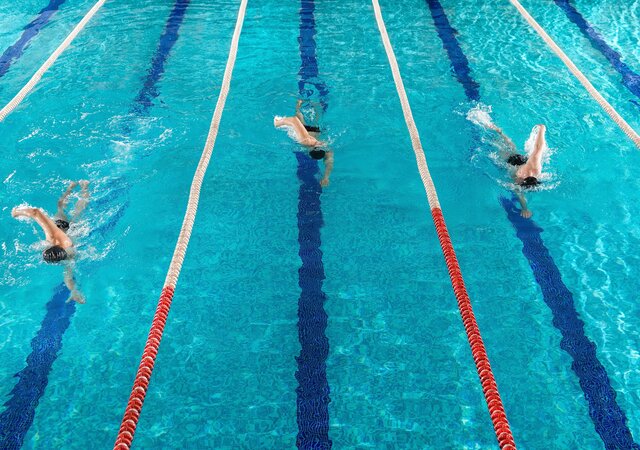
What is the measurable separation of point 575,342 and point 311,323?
1547mm

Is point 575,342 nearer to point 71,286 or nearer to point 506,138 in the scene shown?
point 506,138

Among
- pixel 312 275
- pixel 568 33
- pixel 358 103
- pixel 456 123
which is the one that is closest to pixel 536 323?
pixel 312 275

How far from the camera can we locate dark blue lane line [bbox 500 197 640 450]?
2857 mm

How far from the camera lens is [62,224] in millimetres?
3994

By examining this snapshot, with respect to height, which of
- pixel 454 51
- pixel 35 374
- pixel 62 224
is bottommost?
pixel 35 374

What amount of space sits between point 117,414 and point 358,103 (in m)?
3.61

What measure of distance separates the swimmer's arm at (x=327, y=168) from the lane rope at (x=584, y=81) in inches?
95.7

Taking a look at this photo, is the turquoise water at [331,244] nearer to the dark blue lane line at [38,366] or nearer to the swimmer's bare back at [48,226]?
the dark blue lane line at [38,366]

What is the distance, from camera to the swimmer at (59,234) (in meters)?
3.48

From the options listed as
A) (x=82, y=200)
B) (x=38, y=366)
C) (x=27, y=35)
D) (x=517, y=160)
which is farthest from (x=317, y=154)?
(x=27, y=35)

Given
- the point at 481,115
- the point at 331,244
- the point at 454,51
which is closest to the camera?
the point at 331,244

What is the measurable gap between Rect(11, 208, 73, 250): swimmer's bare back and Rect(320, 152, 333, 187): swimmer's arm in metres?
1.92

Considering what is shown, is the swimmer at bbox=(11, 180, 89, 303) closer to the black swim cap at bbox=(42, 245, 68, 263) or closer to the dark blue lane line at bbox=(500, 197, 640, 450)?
the black swim cap at bbox=(42, 245, 68, 263)

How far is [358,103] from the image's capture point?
17.9 ft
